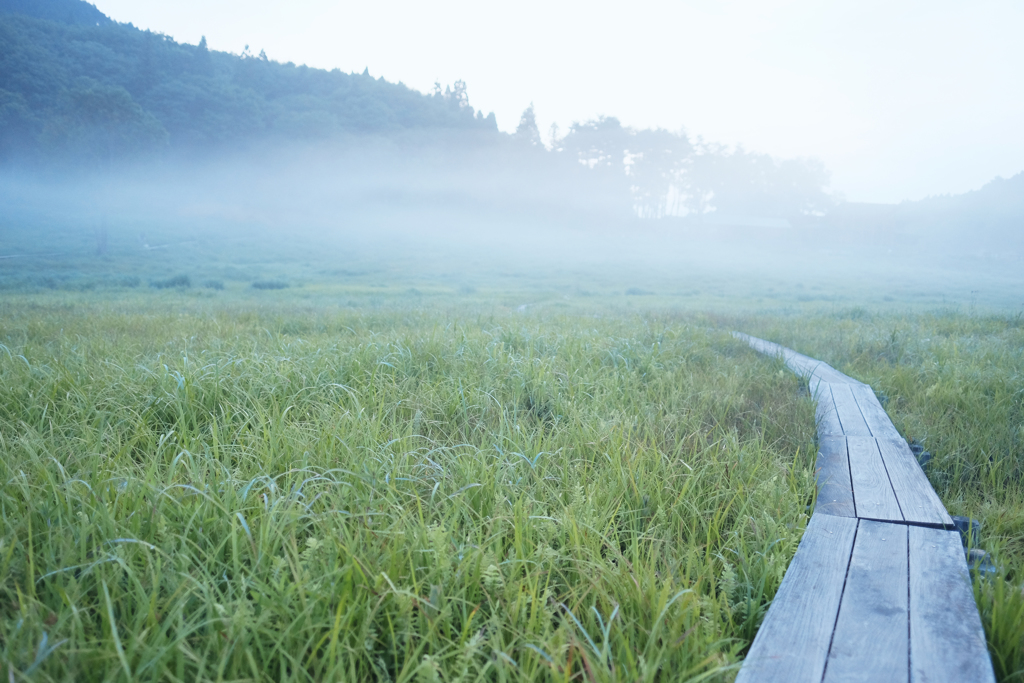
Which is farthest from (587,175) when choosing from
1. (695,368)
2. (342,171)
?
(695,368)

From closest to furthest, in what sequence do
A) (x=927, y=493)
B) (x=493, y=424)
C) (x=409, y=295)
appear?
1. (x=927, y=493)
2. (x=493, y=424)
3. (x=409, y=295)

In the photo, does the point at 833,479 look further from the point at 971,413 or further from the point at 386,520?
the point at 386,520

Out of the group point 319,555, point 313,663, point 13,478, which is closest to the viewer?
point 313,663

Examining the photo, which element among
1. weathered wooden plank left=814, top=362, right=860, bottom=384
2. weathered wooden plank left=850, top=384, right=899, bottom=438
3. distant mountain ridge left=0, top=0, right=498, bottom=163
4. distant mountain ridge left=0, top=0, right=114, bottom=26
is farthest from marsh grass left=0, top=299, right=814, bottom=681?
distant mountain ridge left=0, top=0, right=114, bottom=26

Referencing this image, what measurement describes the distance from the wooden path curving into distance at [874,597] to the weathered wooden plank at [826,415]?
0.64 m

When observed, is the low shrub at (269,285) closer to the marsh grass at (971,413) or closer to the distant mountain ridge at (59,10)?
the marsh grass at (971,413)

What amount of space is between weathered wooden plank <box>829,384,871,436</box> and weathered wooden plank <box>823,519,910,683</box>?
1508 millimetres

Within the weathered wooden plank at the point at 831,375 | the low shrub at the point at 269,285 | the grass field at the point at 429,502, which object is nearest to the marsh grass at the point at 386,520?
the grass field at the point at 429,502

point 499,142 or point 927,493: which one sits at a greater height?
point 499,142

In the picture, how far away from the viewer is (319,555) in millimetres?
1515

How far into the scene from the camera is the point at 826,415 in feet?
11.7

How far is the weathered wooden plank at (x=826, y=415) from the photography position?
325cm

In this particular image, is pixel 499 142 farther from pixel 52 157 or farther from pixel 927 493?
pixel 927 493

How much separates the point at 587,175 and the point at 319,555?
87642 mm
